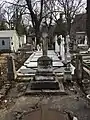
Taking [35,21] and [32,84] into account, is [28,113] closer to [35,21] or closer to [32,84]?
[32,84]

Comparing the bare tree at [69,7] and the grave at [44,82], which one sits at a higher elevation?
the bare tree at [69,7]

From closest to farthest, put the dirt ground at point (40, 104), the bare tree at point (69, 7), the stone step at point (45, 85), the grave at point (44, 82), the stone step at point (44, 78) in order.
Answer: the dirt ground at point (40, 104)
the grave at point (44, 82)
the stone step at point (45, 85)
the stone step at point (44, 78)
the bare tree at point (69, 7)

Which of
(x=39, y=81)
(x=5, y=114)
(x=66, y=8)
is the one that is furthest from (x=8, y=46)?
(x=5, y=114)

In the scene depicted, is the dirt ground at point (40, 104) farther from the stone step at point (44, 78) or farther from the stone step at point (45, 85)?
the stone step at point (44, 78)

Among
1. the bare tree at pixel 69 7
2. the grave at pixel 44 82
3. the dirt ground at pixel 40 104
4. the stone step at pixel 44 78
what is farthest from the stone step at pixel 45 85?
the bare tree at pixel 69 7

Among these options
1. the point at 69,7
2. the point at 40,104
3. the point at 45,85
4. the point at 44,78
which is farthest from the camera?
the point at 69,7

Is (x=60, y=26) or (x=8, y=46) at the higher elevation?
(x=60, y=26)

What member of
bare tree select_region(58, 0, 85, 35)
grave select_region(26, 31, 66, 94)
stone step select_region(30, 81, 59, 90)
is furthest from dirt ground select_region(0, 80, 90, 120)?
bare tree select_region(58, 0, 85, 35)

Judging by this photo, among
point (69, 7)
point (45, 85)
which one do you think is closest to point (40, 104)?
point (45, 85)

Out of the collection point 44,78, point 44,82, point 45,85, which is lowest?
point 45,85

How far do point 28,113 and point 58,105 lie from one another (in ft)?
3.86

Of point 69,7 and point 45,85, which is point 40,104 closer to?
point 45,85

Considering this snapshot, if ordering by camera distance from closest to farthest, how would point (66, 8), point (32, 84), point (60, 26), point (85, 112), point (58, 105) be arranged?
point (85, 112), point (58, 105), point (32, 84), point (60, 26), point (66, 8)

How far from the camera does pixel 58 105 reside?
23.5 feet
